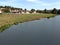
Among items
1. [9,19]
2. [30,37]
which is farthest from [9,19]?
[30,37]

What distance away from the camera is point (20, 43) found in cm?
2611

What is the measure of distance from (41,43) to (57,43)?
2572 mm

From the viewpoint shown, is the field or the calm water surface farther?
the field

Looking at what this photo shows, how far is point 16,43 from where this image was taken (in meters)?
26.2

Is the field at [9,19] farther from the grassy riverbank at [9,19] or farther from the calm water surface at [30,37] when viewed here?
the calm water surface at [30,37]

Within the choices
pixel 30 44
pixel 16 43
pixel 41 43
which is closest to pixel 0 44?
pixel 16 43

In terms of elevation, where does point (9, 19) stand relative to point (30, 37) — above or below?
below

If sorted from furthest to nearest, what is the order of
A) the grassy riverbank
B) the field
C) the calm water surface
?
1. the field
2. the grassy riverbank
3. the calm water surface

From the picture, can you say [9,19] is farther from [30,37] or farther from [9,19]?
[30,37]

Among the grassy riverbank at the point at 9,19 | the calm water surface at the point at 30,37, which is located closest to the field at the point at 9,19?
the grassy riverbank at the point at 9,19

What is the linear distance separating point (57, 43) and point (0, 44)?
919 cm

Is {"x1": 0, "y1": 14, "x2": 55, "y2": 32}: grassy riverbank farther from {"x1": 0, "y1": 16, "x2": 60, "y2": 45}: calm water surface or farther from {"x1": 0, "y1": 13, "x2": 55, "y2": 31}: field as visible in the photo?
{"x1": 0, "y1": 16, "x2": 60, "y2": 45}: calm water surface

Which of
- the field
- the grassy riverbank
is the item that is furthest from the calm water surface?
the field

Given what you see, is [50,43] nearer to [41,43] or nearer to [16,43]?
[41,43]
